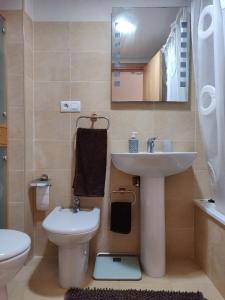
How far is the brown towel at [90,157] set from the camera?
1.95 meters

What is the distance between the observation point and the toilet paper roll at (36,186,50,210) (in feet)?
6.32

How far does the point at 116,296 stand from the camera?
1.52 meters

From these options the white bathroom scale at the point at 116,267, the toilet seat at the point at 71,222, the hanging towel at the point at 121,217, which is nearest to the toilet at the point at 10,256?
the toilet seat at the point at 71,222

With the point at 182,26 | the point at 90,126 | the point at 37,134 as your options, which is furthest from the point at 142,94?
the point at 37,134

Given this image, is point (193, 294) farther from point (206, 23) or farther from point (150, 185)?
point (206, 23)

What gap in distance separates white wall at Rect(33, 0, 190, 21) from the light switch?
2.19ft

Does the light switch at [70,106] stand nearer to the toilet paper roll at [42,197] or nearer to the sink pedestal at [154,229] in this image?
the toilet paper roll at [42,197]

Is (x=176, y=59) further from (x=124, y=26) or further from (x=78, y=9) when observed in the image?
(x=78, y=9)

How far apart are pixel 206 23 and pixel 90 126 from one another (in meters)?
1.10

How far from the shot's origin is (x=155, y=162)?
5.31 ft

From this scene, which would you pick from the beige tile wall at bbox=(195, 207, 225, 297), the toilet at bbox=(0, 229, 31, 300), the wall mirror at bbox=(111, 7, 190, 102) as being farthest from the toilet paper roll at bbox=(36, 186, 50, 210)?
the beige tile wall at bbox=(195, 207, 225, 297)

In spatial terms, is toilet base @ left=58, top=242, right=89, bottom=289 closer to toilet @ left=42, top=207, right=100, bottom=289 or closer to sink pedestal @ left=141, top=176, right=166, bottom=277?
toilet @ left=42, top=207, right=100, bottom=289

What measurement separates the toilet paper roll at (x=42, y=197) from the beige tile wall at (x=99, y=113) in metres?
0.11

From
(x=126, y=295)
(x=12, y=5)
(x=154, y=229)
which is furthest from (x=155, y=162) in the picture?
(x=12, y=5)
